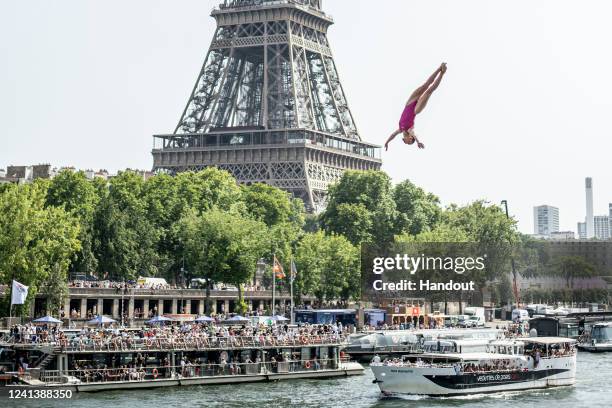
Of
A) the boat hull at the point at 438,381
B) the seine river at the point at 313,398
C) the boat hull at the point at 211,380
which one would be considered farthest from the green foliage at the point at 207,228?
the boat hull at the point at 438,381

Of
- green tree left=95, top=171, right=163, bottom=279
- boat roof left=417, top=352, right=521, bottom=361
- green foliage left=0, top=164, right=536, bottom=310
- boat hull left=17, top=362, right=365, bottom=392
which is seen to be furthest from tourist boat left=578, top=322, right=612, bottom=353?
green tree left=95, top=171, right=163, bottom=279

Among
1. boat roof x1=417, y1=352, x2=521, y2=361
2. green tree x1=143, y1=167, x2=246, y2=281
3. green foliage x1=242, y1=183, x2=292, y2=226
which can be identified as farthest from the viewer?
green foliage x1=242, y1=183, x2=292, y2=226

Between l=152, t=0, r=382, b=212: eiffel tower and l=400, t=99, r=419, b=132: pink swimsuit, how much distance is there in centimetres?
10816

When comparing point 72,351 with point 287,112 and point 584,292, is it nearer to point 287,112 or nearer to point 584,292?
point 287,112

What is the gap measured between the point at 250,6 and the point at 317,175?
25.4m

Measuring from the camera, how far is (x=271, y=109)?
159375 millimetres

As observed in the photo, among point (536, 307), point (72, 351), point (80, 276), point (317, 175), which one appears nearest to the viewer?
point (72, 351)

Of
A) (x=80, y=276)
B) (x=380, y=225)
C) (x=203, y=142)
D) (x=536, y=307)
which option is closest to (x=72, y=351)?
(x=80, y=276)

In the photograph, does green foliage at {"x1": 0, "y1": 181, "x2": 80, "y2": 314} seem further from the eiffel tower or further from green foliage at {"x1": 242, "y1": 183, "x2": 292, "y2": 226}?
the eiffel tower

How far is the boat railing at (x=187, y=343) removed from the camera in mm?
64188

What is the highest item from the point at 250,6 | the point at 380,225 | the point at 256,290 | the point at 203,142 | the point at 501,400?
the point at 250,6

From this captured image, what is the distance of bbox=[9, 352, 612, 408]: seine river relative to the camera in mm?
59625

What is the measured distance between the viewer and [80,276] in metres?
104

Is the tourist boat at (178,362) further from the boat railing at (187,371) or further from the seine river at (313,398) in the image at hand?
the seine river at (313,398)
